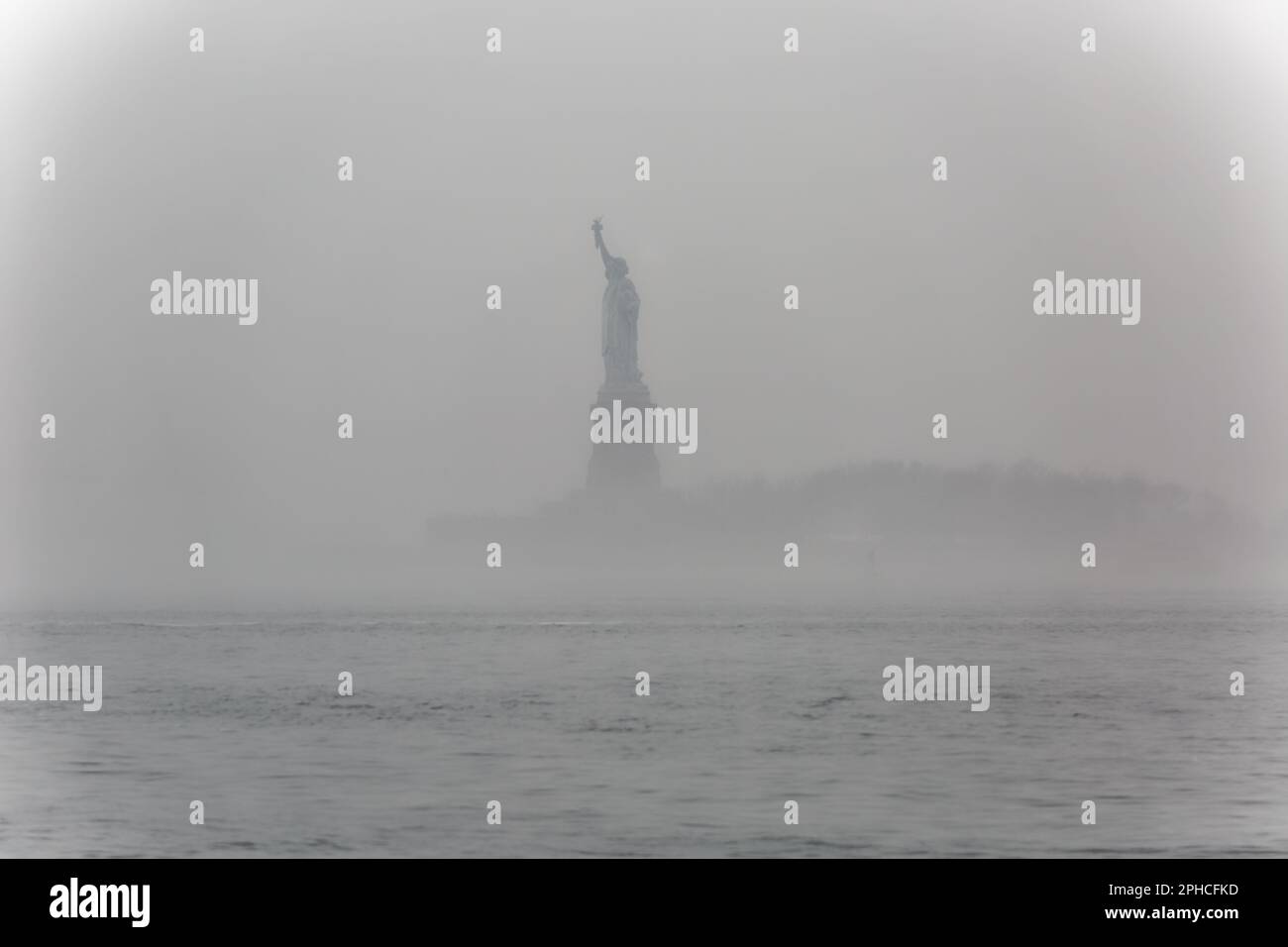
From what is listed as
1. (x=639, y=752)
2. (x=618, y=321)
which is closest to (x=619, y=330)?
(x=618, y=321)

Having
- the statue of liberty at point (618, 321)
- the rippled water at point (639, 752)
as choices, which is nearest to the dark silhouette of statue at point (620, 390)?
the statue of liberty at point (618, 321)

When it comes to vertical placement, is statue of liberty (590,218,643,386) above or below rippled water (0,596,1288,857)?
above

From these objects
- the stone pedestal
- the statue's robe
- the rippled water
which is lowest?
the rippled water

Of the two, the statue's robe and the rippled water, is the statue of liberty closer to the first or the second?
the statue's robe

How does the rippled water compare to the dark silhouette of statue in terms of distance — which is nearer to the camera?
the rippled water

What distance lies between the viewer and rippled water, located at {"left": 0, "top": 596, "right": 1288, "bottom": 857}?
31.1 m

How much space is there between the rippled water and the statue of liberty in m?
52.7

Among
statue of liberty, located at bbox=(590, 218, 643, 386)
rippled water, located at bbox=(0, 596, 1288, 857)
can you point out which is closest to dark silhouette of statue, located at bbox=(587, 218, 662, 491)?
statue of liberty, located at bbox=(590, 218, 643, 386)

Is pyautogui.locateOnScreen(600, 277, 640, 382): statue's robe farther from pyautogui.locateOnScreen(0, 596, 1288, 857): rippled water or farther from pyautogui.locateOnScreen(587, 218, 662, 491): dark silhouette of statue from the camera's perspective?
pyautogui.locateOnScreen(0, 596, 1288, 857): rippled water

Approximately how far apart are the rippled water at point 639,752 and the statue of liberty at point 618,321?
52.7m

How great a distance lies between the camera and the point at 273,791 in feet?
121

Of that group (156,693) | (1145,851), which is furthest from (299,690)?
(1145,851)
